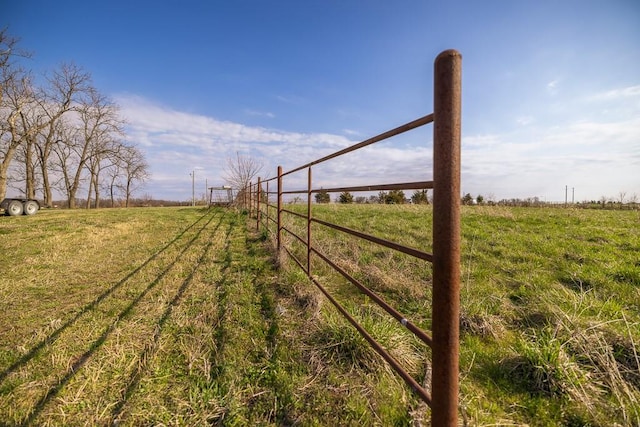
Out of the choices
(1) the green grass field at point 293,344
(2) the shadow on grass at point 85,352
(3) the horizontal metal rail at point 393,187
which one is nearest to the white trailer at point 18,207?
(1) the green grass field at point 293,344

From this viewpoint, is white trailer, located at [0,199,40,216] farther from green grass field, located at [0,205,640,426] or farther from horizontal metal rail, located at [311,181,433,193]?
horizontal metal rail, located at [311,181,433,193]

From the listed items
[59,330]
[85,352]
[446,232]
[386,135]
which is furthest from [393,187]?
[59,330]

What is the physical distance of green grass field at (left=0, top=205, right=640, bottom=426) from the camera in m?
1.48

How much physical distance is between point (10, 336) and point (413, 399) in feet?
10.6

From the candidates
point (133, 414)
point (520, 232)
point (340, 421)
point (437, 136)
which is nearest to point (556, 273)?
point (520, 232)

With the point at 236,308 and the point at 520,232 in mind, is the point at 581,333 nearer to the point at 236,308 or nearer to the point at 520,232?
the point at 236,308

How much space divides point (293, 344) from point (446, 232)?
164 cm

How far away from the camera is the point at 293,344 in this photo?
2064 mm

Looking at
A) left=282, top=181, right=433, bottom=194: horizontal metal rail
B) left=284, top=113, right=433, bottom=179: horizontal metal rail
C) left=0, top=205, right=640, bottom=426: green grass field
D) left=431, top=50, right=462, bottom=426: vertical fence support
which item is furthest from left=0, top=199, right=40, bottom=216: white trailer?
left=431, top=50, right=462, bottom=426: vertical fence support

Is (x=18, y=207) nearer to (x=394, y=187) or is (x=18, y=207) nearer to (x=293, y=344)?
(x=293, y=344)

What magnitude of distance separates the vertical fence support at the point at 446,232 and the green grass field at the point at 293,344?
689mm

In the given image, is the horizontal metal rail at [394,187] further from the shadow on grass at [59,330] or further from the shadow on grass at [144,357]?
the shadow on grass at [59,330]

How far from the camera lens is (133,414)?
1.45m

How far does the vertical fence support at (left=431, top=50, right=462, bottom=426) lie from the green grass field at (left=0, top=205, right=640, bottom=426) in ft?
2.26
